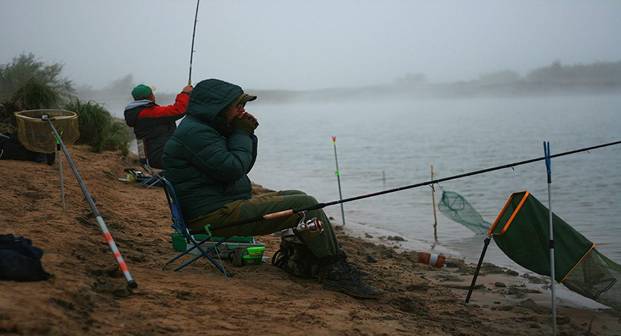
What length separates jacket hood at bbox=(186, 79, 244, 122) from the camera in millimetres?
4934

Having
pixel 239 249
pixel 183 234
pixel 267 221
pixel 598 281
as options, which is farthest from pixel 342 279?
pixel 598 281

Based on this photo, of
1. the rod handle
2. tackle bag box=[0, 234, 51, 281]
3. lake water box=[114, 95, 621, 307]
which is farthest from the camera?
lake water box=[114, 95, 621, 307]

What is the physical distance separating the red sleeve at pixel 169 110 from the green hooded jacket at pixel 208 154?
9.48ft

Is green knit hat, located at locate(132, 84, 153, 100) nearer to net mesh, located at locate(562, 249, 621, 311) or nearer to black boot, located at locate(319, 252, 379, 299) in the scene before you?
black boot, located at locate(319, 252, 379, 299)

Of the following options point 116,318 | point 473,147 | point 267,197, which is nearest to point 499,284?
point 267,197

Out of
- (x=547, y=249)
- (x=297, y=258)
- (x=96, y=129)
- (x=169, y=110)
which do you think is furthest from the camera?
(x=96, y=129)

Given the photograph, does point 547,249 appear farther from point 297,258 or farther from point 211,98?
point 211,98

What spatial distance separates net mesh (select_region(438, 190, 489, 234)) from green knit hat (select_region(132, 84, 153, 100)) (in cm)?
396

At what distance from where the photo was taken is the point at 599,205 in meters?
12.1

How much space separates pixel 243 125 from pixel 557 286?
3177 millimetres

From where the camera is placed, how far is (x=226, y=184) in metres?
5.02

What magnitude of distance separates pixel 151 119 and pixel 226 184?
3280mm

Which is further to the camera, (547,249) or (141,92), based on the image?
(141,92)

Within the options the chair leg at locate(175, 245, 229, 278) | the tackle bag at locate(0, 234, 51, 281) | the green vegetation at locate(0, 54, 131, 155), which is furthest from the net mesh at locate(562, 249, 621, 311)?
the green vegetation at locate(0, 54, 131, 155)
